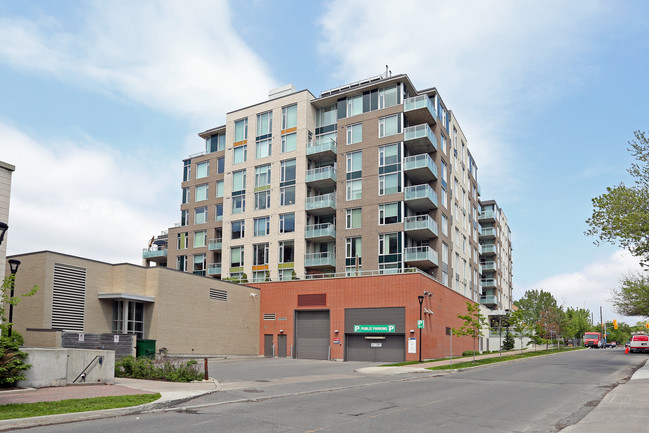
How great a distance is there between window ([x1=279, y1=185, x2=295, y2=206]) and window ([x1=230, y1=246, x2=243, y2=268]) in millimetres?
6811

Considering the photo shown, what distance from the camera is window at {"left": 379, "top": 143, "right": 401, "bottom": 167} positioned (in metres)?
49.2

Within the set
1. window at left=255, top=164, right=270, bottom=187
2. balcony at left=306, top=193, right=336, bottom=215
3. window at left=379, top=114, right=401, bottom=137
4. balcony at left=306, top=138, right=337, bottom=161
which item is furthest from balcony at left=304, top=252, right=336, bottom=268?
window at left=379, top=114, right=401, bottom=137

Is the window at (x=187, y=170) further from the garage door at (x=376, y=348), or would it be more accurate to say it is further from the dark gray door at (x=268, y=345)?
the garage door at (x=376, y=348)

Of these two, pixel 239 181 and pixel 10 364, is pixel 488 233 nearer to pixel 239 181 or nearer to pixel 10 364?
pixel 239 181

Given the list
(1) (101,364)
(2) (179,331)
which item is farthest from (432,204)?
(1) (101,364)

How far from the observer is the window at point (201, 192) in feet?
212

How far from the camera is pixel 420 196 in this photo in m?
47.6

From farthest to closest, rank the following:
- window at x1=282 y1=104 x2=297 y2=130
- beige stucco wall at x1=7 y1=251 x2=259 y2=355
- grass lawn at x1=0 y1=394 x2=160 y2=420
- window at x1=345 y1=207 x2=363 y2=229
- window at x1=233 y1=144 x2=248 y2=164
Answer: window at x1=233 y1=144 x2=248 y2=164 < window at x1=282 y1=104 x2=297 y2=130 < window at x1=345 y1=207 x2=363 y2=229 < beige stucco wall at x1=7 y1=251 x2=259 y2=355 < grass lawn at x1=0 y1=394 x2=160 y2=420

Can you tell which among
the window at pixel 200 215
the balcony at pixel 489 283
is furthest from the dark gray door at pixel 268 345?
the balcony at pixel 489 283

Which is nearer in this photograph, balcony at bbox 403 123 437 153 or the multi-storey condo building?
balcony at bbox 403 123 437 153

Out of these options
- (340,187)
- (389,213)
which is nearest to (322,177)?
(340,187)

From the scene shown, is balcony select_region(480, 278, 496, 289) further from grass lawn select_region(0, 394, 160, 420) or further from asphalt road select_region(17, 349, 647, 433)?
grass lawn select_region(0, 394, 160, 420)

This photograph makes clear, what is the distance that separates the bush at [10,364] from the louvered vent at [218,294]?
2524 cm

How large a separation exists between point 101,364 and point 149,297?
16973mm
